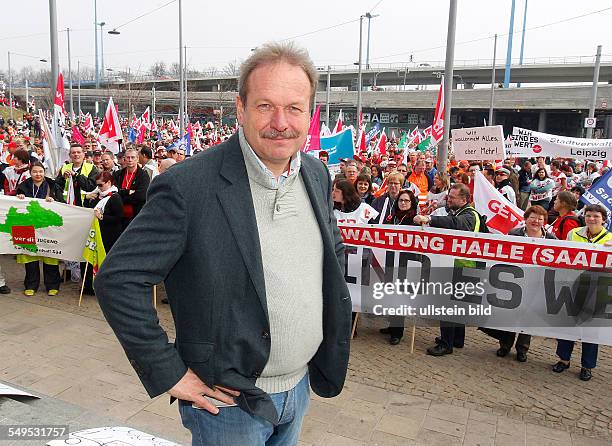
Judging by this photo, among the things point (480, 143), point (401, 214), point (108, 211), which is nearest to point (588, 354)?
point (401, 214)

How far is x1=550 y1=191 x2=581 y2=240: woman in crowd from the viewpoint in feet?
21.1

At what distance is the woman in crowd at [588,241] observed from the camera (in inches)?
209

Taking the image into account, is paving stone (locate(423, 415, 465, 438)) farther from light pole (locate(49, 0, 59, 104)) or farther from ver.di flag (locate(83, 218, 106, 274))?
light pole (locate(49, 0, 59, 104))

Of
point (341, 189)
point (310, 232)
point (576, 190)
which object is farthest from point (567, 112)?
point (310, 232)

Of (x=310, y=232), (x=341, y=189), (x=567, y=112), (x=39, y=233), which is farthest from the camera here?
(x=567, y=112)

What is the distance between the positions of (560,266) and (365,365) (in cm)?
210

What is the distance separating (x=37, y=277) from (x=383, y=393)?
5129mm

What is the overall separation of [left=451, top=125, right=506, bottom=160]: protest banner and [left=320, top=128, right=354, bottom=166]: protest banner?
3.56 m

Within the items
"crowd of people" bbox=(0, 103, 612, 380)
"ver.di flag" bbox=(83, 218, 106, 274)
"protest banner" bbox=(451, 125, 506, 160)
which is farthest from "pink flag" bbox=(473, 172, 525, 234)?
"ver.di flag" bbox=(83, 218, 106, 274)

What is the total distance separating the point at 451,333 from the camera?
5785 millimetres

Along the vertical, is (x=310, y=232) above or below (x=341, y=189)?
above

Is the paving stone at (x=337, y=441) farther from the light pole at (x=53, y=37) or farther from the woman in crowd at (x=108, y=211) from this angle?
the light pole at (x=53, y=37)

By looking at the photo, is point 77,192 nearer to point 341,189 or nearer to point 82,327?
point 82,327

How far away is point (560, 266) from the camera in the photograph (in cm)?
520
